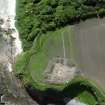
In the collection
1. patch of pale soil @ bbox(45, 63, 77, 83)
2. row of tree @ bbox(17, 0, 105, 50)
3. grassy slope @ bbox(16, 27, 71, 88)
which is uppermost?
row of tree @ bbox(17, 0, 105, 50)

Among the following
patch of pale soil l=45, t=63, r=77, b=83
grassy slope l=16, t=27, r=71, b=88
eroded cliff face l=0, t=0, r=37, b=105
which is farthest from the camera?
eroded cliff face l=0, t=0, r=37, b=105

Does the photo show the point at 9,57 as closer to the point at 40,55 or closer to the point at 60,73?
the point at 40,55

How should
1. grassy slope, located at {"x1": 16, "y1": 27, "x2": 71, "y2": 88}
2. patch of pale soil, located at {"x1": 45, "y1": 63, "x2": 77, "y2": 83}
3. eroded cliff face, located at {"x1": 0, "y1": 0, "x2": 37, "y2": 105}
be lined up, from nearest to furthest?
patch of pale soil, located at {"x1": 45, "y1": 63, "x2": 77, "y2": 83} < grassy slope, located at {"x1": 16, "y1": 27, "x2": 71, "y2": 88} < eroded cliff face, located at {"x1": 0, "y1": 0, "x2": 37, "y2": 105}

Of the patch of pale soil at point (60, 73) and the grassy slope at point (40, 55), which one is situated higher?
the grassy slope at point (40, 55)

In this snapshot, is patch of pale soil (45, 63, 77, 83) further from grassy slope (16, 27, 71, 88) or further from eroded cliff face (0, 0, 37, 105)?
eroded cliff face (0, 0, 37, 105)

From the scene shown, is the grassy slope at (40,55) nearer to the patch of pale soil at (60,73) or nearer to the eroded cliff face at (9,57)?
the patch of pale soil at (60,73)

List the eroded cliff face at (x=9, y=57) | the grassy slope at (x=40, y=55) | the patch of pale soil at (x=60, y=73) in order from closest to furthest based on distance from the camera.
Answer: the patch of pale soil at (x=60, y=73) < the grassy slope at (x=40, y=55) < the eroded cliff face at (x=9, y=57)

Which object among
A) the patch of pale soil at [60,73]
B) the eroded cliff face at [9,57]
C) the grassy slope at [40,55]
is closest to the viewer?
the patch of pale soil at [60,73]

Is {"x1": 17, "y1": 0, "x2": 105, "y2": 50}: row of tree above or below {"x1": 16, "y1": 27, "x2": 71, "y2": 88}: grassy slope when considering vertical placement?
above

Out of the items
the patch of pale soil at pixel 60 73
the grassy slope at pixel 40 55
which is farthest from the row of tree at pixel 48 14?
the patch of pale soil at pixel 60 73

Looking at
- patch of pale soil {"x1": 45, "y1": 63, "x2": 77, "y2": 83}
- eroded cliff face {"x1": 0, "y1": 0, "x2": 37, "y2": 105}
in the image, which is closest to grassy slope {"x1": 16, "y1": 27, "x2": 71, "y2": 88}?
patch of pale soil {"x1": 45, "y1": 63, "x2": 77, "y2": 83}

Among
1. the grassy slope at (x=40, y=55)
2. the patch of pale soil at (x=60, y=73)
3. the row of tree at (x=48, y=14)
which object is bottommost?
the patch of pale soil at (x=60, y=73)

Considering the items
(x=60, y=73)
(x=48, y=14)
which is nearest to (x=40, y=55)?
(x=60, y=73)
